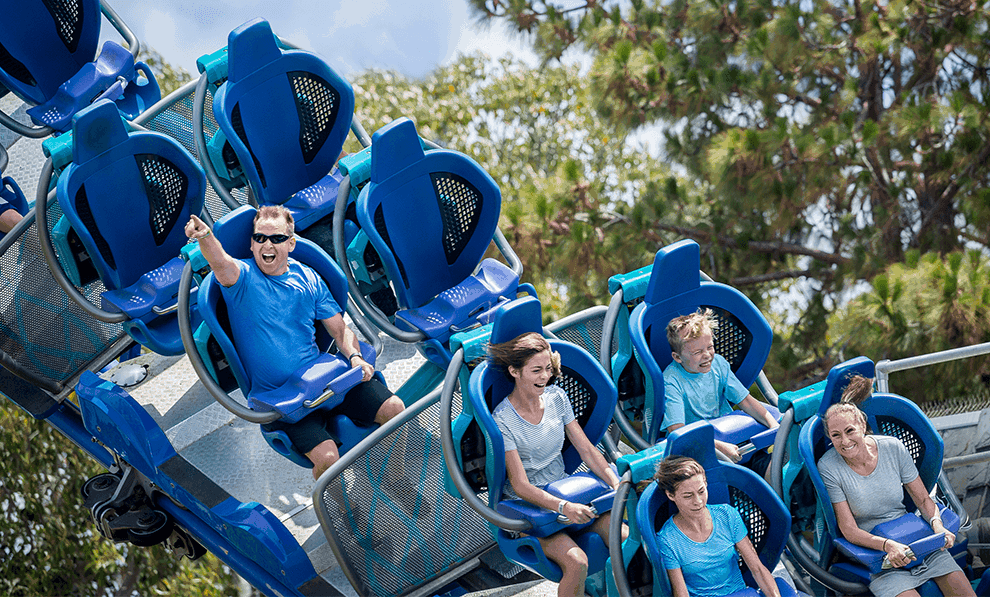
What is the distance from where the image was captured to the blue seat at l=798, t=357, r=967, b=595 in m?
3.19

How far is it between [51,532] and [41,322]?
3.05m

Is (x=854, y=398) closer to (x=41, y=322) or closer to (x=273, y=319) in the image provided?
(x=273, y=319)

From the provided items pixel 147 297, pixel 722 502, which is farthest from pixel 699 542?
pixel 147 297

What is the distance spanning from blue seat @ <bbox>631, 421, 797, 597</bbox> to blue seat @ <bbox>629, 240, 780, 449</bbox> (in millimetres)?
A: 401

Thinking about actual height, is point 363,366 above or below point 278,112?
below

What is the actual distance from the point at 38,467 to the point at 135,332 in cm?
338

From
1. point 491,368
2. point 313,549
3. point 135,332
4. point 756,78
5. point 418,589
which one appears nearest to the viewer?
point 491,368

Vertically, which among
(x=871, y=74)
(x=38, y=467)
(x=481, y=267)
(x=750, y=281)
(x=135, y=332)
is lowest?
(x=38, y=467)

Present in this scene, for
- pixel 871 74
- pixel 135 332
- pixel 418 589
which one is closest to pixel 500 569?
pixel 418 589

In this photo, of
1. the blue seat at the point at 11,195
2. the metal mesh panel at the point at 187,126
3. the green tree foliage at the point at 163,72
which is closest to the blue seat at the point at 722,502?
the metal mesh panel at the point at 187,126

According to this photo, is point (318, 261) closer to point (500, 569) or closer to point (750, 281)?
point (500, 569)

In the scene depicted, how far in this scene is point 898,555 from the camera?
312cm

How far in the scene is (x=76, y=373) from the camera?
457 cm

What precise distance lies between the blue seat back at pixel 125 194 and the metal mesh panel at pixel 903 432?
9.59 ft
